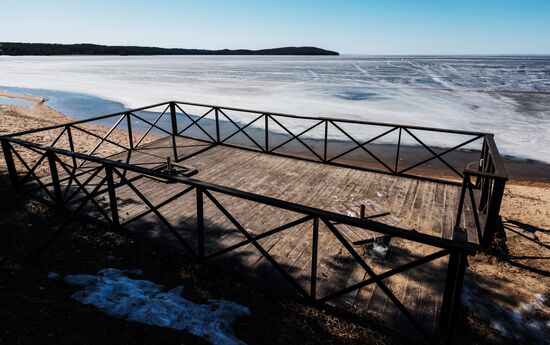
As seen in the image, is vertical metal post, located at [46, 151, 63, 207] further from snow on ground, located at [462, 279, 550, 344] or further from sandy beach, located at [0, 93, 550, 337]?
snow on ground, located at [462, 279, 550, 344]

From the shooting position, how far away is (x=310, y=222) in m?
6.45

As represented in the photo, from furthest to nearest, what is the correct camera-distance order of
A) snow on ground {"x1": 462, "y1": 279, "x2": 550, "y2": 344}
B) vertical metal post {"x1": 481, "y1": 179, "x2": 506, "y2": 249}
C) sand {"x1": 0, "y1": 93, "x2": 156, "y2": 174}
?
1. sand {"x1": 0, "y1": 93, "x2": 156, "y2": 174}
2. vertical metal post {"x1": 481, "y1": 179, "x2": 506, "y2": 249}
3. snow on ground {"x1": 462, "y1": 279, "x2": 550, "y2": 344}

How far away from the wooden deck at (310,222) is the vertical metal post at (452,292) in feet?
1.28

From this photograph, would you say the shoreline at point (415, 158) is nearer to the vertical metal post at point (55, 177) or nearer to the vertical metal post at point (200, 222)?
the vertical metal post at point (55, 177)

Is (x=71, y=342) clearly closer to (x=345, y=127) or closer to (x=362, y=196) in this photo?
(x=362, y=196)

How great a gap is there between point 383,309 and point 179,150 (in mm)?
8416

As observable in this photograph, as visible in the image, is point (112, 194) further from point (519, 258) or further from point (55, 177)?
point (519, 258)

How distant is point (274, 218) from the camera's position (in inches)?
262

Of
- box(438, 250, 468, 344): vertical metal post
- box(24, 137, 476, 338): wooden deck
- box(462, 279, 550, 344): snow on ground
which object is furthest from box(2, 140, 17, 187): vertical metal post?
box(462, 279, 550, 344): snow on ground

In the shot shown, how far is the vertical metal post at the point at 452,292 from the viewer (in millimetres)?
3401

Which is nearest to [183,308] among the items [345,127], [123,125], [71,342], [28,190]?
[71,342]

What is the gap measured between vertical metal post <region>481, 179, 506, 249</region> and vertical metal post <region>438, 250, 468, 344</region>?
2487mm

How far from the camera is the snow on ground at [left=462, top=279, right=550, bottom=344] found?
422cm

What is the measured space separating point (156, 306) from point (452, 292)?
3180mm
